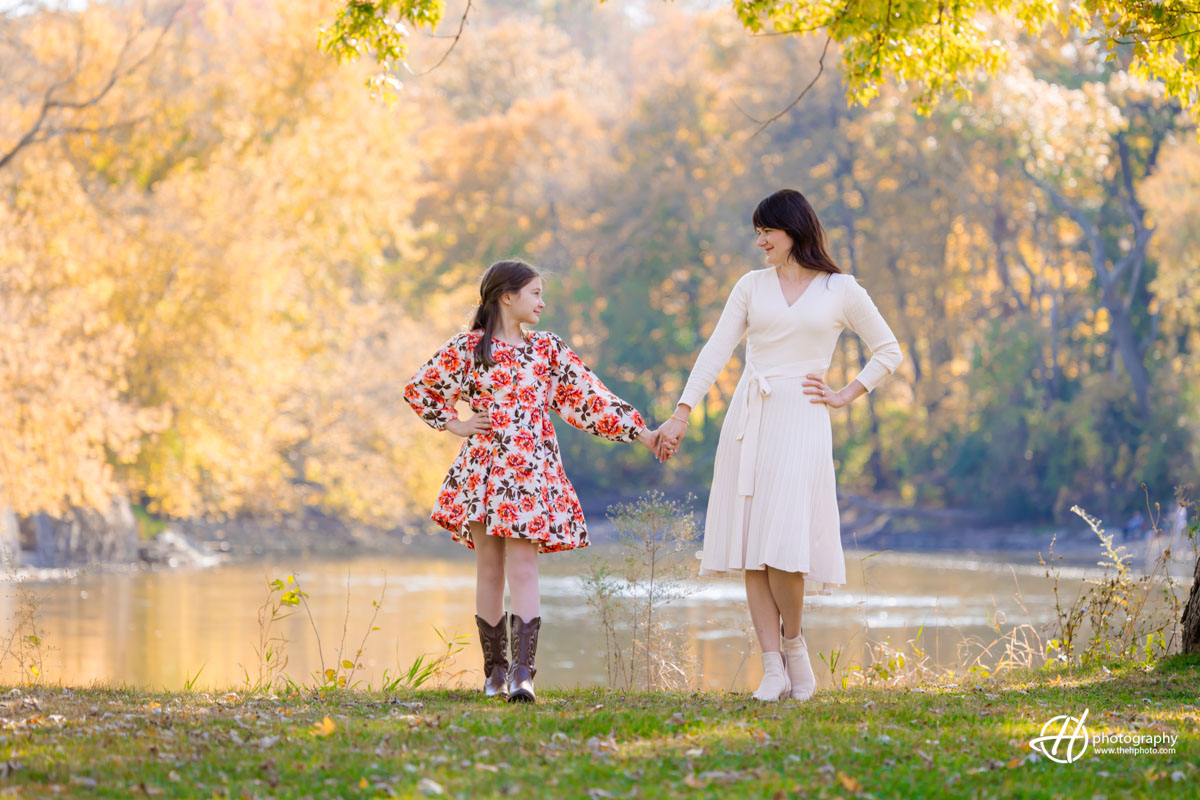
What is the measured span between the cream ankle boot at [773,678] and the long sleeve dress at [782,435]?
30cm

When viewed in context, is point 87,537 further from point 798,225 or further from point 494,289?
point 798,225

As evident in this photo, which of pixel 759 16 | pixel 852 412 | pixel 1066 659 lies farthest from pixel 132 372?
pixel 852 412

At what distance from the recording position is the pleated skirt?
4.94 meters

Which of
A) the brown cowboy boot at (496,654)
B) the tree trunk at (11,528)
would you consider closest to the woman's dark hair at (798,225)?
the brown cowboy boot at (496,654)

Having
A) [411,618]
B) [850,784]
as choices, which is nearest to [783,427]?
[850,784]

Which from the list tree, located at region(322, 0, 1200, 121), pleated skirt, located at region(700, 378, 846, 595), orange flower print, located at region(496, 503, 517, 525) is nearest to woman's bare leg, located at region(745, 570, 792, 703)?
pleated skirt, located at region(700, 378, 846, 595)

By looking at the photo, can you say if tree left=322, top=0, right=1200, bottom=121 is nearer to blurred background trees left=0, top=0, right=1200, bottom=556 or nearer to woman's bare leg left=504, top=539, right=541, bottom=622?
blurred background trees left=0, top=0, right=1200, bottom=556

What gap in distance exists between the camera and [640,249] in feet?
106

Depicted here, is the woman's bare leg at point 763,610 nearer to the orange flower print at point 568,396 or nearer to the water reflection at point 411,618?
the orange flower print at point 568,396

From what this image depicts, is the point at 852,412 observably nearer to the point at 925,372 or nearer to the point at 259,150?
the point at 925,372

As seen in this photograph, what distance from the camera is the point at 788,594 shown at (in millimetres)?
5059

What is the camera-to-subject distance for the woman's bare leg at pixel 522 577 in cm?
503

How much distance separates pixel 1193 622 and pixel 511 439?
347 cm

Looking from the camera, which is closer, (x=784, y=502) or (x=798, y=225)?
(x=784, y=502)
